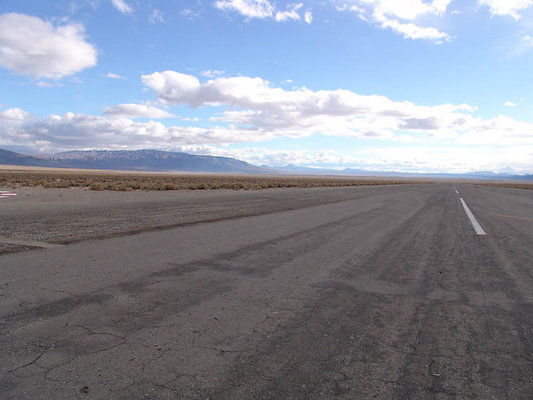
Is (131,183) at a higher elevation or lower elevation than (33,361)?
lower

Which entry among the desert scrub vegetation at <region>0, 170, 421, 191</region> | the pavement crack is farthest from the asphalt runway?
the desert scrub vegetation at <region>0, 170, 421, 191</region>

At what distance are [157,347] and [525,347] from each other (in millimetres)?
3411

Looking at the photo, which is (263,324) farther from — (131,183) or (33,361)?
(131,183)

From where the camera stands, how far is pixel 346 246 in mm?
8445

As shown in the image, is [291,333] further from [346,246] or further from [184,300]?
[346,246]

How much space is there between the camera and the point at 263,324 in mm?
4016

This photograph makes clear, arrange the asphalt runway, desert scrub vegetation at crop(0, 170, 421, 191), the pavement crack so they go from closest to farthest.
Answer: the asphalt runway < the pavement crack < desert scrub vegetation at crop(0, 170, 421, 191)

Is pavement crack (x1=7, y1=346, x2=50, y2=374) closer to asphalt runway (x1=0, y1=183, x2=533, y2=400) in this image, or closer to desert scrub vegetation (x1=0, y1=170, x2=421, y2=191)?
asphalt runway (x1=0, y1=183, x2=533, y2=400)

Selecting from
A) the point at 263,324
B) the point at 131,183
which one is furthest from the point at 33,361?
the point at 131,183

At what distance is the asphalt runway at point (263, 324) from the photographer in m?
A: 2.92

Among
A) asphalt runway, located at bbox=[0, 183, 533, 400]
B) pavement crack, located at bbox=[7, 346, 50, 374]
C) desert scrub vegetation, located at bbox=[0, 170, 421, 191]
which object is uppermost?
asphalt runway, located at bbox=[0, 183, 533, 400]

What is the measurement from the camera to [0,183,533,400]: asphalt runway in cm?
292

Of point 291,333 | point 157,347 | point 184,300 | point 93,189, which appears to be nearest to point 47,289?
point 184,300

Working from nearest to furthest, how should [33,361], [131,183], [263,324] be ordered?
[33,361], [263,324], [131,183]
